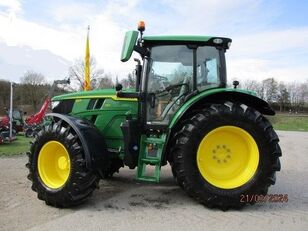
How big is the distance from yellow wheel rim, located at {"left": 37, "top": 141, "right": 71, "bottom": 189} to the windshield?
141 centimetres

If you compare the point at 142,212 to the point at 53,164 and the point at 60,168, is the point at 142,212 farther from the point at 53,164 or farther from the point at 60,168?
the point at 53,164

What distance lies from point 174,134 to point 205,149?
1.63ft

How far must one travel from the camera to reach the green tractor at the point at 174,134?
5523mm

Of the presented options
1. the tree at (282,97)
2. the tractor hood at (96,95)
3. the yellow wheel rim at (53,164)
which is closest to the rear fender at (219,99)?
the tractor hood at (96,95)

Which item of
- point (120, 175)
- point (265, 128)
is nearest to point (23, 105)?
point (120, 175)

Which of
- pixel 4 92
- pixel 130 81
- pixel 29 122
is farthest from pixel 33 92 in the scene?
pixel 130 81

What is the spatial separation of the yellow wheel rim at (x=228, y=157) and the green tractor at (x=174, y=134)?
14 mm

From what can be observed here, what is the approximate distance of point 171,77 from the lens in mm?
6074

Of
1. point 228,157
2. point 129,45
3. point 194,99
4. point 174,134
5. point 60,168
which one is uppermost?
point 129,45

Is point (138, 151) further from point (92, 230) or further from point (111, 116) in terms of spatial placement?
point (92, 230)

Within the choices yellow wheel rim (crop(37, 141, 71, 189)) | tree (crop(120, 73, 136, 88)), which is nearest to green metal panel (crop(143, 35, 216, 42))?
tree (crop(120, 73, 136, 88))

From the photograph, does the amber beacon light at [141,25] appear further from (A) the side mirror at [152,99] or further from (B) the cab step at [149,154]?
(B) the cab step at [149,154]

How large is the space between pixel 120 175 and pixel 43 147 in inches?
94.8
